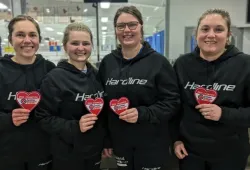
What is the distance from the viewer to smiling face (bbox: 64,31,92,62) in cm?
160

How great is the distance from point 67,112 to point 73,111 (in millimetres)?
38

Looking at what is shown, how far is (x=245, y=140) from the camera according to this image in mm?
1521

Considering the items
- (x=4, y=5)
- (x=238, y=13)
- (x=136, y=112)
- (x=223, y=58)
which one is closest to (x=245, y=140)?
(x=223, y=58)

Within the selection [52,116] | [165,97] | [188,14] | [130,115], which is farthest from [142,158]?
[188,14]

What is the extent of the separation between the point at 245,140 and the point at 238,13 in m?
4.64

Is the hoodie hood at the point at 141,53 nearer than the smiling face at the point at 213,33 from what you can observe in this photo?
No

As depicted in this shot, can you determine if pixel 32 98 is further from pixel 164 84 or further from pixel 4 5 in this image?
pixel 4 5

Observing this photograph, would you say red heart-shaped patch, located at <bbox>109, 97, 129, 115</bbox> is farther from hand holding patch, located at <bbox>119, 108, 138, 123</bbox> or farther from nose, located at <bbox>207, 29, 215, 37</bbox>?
nose, located at <bbox>207, 29, 215, 37</bbox>

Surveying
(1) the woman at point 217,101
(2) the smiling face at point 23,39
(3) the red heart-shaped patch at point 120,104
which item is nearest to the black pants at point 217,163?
(1) the woman at point 217,101

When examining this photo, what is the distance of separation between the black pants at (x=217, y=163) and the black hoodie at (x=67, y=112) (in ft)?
1.92

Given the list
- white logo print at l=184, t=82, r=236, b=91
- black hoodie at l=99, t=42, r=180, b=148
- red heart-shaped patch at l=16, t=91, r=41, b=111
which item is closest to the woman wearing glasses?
black hoodie at l=99, t=42, r=180, b=148

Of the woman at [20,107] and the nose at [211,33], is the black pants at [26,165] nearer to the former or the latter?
the woman at [20,107]

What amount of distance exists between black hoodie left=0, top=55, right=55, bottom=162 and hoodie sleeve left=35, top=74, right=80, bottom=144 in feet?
0.39

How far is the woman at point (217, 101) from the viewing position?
1445 millimetres
